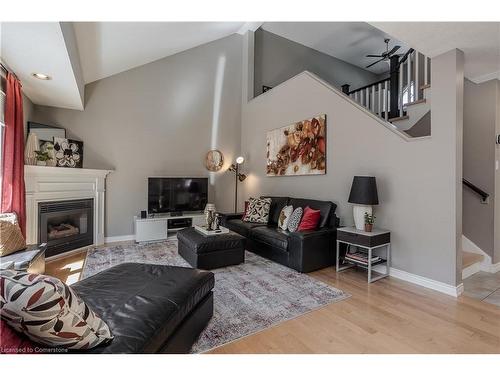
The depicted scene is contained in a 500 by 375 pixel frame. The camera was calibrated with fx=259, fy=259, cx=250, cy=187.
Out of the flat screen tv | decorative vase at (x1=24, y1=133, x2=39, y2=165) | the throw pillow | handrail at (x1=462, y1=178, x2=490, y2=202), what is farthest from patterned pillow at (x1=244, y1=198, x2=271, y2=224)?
decorative vase at (x1=24, y1=133, x2=39, y2=165)

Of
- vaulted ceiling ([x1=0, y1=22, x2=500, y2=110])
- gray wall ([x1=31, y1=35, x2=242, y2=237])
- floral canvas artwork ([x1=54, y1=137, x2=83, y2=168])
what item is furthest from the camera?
gray wall ([x1=31, y1=35, x2=242, y2=237])

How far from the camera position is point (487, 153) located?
3293 mm

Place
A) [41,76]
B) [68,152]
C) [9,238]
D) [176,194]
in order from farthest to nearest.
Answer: [176,194] → [68,152] → [41,76] → [9,238]

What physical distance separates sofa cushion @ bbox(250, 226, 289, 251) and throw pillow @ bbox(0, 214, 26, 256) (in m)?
2.67

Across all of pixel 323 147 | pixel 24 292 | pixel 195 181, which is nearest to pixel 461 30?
pixel 323 147

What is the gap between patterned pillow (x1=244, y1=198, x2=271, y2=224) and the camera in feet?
14.1

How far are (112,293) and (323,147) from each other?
131 inches

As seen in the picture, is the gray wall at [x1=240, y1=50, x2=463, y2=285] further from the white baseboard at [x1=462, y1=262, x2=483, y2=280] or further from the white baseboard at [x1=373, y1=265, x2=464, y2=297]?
the white baseboard at [x1=462, y1=262, x2=483, y2=280]

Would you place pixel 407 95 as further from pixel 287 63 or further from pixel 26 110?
pixel 26 110

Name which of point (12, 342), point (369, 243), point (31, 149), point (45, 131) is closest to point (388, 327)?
point (369, 243)

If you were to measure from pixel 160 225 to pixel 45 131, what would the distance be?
2.28 meters

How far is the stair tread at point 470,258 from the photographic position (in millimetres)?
3117

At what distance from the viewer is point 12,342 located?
3.08ft
